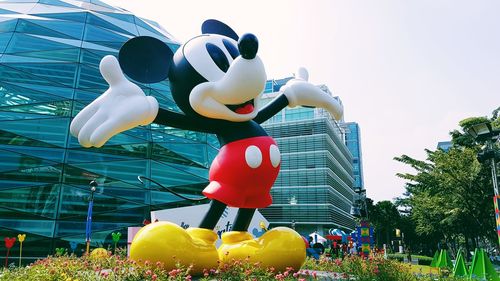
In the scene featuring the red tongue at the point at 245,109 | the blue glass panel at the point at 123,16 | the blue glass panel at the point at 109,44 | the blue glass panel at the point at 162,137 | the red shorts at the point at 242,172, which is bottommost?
the red shorts at the point at 242,172

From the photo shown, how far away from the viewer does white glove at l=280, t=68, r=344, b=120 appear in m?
7.39

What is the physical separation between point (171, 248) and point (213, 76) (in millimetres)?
2624

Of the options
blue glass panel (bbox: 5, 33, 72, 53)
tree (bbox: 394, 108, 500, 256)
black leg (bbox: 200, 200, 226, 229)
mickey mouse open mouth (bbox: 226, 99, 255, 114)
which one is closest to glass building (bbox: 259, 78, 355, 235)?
tree (bbox: 394, 108, 500, 256)

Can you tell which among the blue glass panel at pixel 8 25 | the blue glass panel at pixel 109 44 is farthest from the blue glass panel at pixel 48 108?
the blue glass panel at pixel 8 25

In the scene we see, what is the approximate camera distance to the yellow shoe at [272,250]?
5914 millimetres

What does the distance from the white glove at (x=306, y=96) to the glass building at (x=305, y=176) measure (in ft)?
110

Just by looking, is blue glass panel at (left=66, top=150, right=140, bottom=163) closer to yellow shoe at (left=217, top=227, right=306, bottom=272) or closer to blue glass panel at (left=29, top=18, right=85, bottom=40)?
blue glass panel at (left=29, top=18, right=85, bottom=40)

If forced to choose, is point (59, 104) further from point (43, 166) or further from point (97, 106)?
point (97, 106)

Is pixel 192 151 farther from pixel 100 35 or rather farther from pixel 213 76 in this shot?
pixel 213 76

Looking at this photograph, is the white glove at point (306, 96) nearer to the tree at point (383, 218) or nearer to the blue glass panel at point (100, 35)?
the blue glass panel at point (100, 35)

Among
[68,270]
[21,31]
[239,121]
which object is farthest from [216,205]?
[21,31]

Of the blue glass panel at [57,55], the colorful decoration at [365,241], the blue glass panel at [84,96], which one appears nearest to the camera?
the colorful decoration at [365,241]

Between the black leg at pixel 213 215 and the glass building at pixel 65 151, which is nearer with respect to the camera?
the black leg at pixel 213 215

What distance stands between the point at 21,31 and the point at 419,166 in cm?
2274
